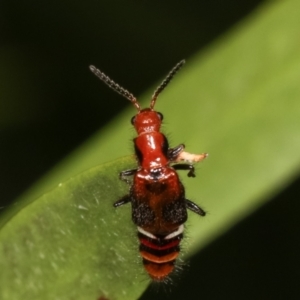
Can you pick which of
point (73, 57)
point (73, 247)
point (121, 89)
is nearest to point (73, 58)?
point (73, 57)

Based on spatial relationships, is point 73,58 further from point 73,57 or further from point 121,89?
point 121,89

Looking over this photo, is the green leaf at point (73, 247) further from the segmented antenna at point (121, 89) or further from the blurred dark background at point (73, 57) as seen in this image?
the blurred dark background at point (73, 57)

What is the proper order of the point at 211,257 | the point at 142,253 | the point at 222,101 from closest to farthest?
the point at 142,253 < the point at 222,101 < the point at 211,257

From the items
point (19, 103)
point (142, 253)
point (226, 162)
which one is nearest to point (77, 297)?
point (142, 253)

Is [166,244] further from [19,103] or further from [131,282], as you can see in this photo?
[19,103]

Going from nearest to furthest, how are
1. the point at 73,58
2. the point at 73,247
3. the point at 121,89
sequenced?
the point at 73,247, the point at 121,89, the point at 73,58

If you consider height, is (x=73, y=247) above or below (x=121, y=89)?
below

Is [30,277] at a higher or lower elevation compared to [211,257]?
higher

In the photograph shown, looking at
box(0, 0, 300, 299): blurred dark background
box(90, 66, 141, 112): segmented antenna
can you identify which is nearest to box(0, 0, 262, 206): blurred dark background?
box(0, 0, 300, 299): blurred dark background

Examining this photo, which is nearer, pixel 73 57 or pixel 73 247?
pixel 73 247

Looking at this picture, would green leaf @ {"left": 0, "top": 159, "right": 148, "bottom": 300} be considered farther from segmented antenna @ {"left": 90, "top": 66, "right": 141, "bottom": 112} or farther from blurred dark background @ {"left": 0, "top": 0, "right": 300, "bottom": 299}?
blurred dark background @ {"left": 0, "top": 0, "right": 300, "bottom": 299}
